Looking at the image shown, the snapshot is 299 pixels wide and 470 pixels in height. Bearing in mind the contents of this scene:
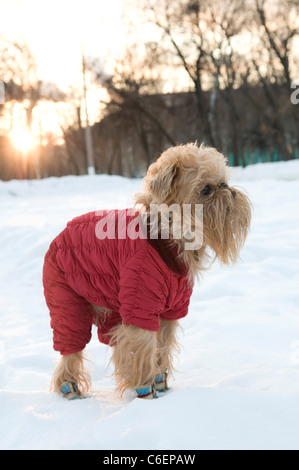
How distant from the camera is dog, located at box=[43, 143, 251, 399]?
2.36 meters

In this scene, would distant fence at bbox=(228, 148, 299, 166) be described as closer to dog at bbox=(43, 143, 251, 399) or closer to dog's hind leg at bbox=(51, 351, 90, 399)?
dog at bbox=(43, 143, 251, 399)

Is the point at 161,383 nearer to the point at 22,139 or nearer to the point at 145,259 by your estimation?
the point at 145,259

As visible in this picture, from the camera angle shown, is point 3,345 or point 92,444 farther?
point 3,345

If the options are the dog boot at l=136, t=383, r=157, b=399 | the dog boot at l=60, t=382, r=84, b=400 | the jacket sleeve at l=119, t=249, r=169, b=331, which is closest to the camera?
the jacket sleeve at l=119, t=249, r=169, b=331

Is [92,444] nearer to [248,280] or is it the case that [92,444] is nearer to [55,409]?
[55,409]

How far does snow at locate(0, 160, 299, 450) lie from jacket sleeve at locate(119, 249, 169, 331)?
42 cm

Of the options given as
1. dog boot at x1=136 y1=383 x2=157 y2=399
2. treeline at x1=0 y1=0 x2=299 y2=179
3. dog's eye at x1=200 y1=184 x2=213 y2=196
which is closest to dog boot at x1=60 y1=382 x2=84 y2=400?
dog boot at x1=136 y1=383 x2=157 y2=399

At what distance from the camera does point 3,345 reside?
3.66 m

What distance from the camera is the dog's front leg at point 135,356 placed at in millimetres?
2402

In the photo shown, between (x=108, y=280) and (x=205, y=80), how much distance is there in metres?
25.8

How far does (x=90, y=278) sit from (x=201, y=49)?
23.3 meters

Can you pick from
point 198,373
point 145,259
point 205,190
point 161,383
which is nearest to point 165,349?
point 161,383

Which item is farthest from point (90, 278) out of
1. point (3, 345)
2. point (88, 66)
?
point (88, 66)
